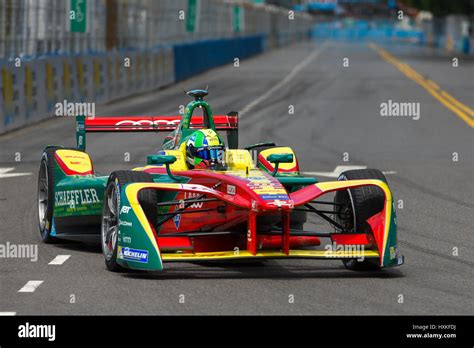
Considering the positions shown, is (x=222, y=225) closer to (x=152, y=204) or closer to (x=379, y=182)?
(x=152, y=204)

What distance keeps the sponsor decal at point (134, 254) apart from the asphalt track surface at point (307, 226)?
0.55 feet

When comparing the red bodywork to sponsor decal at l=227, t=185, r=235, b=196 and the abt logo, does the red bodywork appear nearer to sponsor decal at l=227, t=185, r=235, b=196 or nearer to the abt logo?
sponsor decal at l=227, t=185, r=235, b=196

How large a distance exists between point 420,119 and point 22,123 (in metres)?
8.91

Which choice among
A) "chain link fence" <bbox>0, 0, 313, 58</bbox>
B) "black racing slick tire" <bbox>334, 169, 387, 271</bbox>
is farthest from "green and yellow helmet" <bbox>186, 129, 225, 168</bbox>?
"chain link fence" <bbox>0, 0, 313, 58</bbox>

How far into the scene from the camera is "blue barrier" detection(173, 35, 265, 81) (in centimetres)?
4597

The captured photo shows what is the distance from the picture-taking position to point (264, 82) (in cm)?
4588

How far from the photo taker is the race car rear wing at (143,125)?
12805 mm

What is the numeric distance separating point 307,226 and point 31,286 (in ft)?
12.1

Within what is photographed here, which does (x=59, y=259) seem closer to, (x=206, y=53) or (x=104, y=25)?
(x=104, y=25)

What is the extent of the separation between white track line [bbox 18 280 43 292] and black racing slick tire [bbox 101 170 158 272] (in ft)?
2.13

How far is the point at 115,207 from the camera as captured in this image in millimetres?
10266
